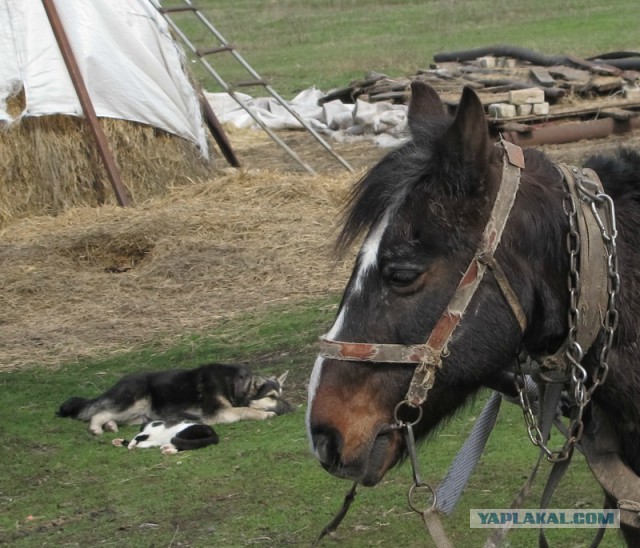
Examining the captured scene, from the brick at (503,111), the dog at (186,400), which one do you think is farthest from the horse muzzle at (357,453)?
the brick at (503,111)

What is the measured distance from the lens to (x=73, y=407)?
7059 mm

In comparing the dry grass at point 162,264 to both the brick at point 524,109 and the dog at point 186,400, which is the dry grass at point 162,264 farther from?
the brick at point 524,109

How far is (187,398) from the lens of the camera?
702 cm

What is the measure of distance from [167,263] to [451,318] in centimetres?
776

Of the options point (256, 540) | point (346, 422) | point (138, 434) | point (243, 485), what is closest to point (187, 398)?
point (138, 434)

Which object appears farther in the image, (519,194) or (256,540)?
(256,540)

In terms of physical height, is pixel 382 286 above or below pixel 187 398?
above

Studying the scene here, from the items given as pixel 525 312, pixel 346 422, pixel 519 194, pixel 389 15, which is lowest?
pixel 389 15

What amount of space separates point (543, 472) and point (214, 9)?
3289cm

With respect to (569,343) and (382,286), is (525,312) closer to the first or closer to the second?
(569,343)

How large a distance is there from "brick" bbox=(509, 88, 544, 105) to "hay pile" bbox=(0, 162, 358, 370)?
3346 millimetres

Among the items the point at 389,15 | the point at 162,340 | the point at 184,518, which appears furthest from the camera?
the point at 389,15

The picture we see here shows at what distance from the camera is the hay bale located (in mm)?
12719

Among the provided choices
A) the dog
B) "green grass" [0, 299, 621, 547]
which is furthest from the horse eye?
the dog
